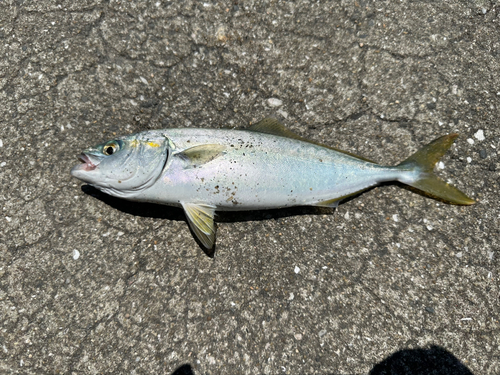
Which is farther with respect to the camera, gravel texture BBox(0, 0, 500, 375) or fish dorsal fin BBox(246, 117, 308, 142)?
fish dorsal fin BBox(246, 117, 308, 142)

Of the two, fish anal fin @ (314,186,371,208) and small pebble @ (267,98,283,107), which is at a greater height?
small pebble @ (267,98,283,107)

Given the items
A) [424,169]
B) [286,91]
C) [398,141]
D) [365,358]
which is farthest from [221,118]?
[365,358]

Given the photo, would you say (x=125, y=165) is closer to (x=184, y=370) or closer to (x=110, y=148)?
(x=110, y=148)

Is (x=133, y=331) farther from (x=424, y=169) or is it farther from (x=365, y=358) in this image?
(x=424, y=169)

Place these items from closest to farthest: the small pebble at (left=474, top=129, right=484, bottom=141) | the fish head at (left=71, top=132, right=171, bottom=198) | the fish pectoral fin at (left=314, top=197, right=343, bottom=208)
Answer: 1. the fish head at (left=71, top=132, right=171, bottom=198)
2. the fish pectoral fin at (left=314, top=197, right=343, bottom=208)
3. the small pebble at (left=474, top=129, right=484, bottom=141)

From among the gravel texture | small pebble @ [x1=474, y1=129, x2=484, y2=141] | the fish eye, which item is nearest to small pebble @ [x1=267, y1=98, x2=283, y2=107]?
the gravel texture

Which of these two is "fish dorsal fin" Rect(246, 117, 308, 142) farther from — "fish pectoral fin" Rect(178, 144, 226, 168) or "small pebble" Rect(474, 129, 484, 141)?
"small pebble" Rect(474, 129, 484, 141)
